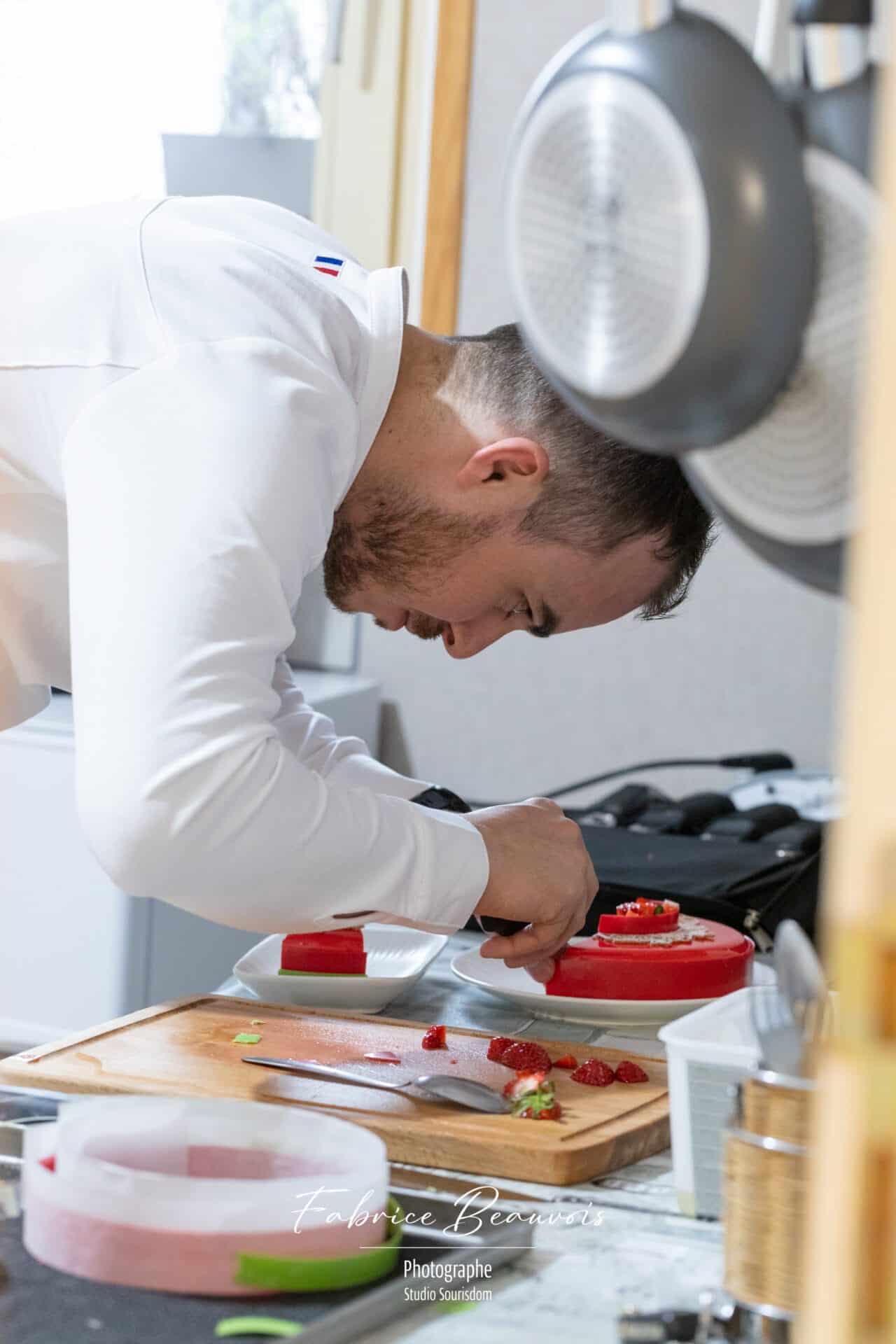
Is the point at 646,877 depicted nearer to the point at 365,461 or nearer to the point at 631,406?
the point at 365,461

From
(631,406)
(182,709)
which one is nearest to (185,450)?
(182,709)

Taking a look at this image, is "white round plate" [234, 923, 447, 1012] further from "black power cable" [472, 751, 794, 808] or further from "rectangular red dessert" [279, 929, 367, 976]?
"black power cable" [472, 751, 794, 808]

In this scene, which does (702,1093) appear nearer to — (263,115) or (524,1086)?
(524,1086)

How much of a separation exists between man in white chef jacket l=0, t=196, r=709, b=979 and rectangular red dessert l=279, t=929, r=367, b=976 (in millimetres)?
136

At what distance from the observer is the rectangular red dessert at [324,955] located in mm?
1313

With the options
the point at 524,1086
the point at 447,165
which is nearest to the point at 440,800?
the point at 524,1086

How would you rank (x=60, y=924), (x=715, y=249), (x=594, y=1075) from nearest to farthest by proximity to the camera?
(x=715, y=249) → (x=594, y=1075) → (x=60, y=924)

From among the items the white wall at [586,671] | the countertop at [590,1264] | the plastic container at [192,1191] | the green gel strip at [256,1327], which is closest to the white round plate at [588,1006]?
the countertop at [590,1264]

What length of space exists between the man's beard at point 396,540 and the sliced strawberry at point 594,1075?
0.44 metres

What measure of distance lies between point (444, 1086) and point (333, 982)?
0.30 metres

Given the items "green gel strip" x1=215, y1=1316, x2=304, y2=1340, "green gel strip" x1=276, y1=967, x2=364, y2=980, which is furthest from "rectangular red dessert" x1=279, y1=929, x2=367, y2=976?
"green gel strip" x1=215, y1=1316, x2=304, y2=1340

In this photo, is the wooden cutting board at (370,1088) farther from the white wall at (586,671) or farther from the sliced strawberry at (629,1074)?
the white wall at (586,671)

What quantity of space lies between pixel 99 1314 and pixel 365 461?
0.78m

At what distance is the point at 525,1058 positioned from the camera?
3.70 feet
